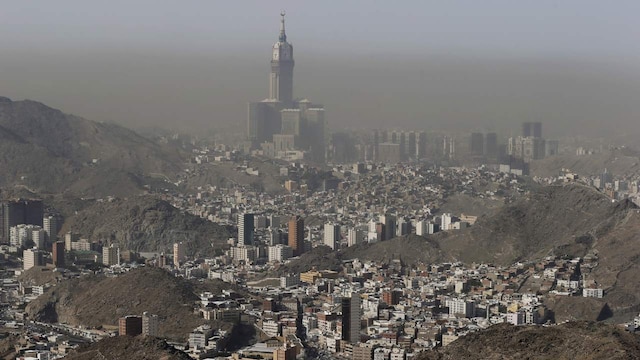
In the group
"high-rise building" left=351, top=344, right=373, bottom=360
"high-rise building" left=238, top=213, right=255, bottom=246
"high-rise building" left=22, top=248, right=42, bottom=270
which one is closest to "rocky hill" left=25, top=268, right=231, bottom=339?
"high-rise building" left=351, top=344, right=373, bottom=360

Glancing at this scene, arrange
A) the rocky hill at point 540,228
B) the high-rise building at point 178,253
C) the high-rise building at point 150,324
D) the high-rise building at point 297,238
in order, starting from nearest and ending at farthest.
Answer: the high-rise building at point 150,324
the rocky hill at point 540,228
the high-rise building at point 178,253
the high-rise building at point 297,238

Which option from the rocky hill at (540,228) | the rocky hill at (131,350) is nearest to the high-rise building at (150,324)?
the rocky hill at (131,350)

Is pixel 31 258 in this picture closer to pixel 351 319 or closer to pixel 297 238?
pixel 297 238

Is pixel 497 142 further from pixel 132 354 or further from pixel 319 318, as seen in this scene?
pixel 132 354

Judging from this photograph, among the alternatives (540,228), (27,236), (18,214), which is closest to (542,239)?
(540,228)

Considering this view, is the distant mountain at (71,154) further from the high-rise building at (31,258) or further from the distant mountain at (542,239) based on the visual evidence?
the distant mountain at (542,239)
